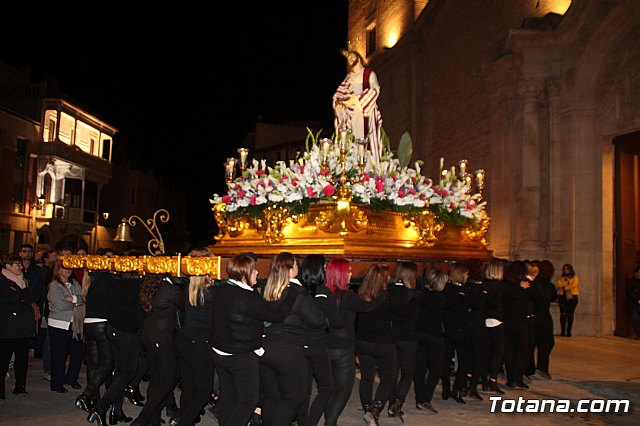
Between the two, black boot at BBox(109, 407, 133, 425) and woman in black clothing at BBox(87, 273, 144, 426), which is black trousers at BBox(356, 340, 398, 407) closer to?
woman in black clothing at BBox(87, 273, 144, 426)

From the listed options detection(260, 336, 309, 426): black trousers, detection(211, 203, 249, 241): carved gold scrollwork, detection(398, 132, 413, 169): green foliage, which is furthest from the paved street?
detection(398, 132, 413, 169): green foliage

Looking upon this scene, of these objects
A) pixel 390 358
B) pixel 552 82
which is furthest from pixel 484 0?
pixel 390 358

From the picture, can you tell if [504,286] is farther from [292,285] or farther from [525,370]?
[292,285]

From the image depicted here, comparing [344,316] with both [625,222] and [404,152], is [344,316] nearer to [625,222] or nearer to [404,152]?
[404,152]

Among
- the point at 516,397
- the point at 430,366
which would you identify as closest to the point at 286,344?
the point at 430,366

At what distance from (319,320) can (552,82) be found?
12.5m

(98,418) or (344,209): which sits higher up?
(344,209)

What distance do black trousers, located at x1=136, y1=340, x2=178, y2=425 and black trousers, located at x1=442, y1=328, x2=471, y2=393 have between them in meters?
3.61

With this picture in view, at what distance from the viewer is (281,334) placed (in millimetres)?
5488

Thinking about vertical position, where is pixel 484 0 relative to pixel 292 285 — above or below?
above

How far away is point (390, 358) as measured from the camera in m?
6.77

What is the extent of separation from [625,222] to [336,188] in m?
9.68

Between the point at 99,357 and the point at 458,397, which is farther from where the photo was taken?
the point at 458,397

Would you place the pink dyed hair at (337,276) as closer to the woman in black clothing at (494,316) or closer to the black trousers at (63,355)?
the woman in black clothing at (494,316)
